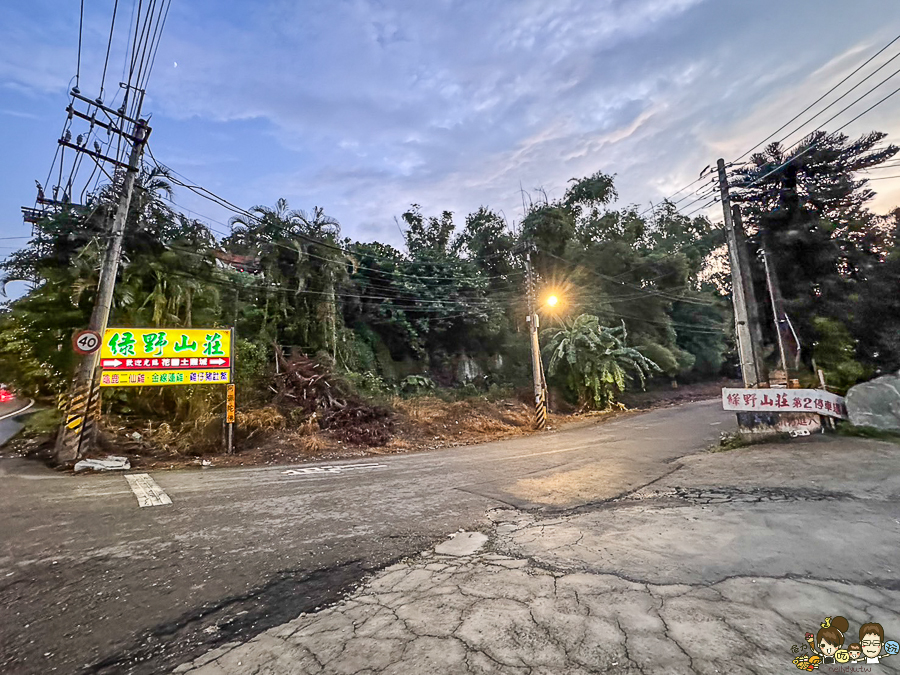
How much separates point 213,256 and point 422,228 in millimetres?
15321

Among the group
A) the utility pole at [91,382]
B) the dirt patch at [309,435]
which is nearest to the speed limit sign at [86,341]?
the utility pole at [91,382]

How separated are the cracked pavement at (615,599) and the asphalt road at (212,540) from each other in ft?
1.22

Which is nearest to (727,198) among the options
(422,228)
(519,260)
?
(519,260)

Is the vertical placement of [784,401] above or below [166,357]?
below

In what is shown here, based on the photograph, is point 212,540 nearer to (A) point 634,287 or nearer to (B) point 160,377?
(B) point 160,377

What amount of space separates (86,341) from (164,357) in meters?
1.67

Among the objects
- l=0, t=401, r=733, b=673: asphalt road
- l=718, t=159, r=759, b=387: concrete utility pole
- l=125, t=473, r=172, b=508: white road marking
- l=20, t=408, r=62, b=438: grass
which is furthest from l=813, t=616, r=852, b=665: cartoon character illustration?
l=20, t=408, r=62, b=438: grass

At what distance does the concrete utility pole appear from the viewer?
959 centimetres

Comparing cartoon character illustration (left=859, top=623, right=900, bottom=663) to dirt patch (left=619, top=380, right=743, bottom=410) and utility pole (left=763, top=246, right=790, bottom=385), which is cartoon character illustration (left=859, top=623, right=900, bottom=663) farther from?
dirt patch (left=619, top=380, right=743, bottom=410)

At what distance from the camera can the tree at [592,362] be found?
19.3m

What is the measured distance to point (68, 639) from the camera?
2.33m

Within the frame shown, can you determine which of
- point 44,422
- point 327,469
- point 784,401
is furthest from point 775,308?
point 44,422

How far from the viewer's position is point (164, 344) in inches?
428

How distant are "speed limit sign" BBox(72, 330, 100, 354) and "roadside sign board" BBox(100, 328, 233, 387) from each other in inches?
12.2
